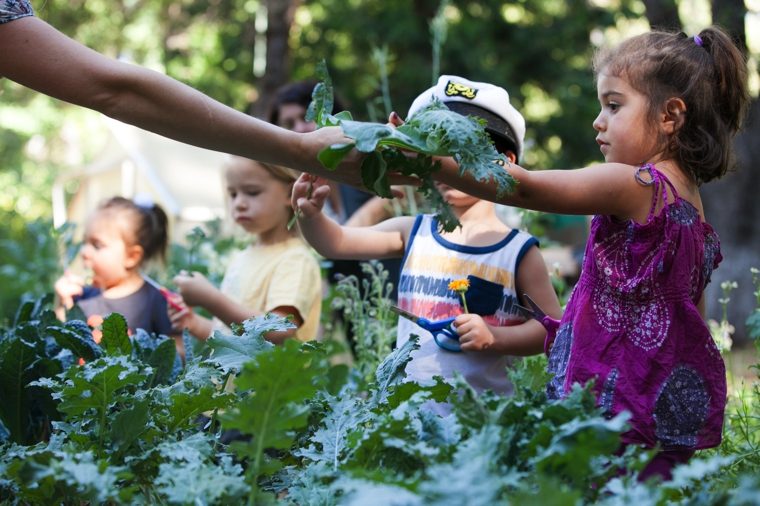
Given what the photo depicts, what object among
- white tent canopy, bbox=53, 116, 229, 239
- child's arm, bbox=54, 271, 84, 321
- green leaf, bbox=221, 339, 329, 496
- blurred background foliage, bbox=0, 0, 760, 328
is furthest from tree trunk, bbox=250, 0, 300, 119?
green leaf, bbox=221, 339, 329, 496

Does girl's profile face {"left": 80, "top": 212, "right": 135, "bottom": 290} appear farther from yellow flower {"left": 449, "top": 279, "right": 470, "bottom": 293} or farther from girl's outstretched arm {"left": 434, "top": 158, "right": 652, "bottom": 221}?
girl's outstretched arm {"left": 434, "top": 158, "right": 652, "bottom": 221}

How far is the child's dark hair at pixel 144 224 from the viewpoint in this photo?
15.9 ft

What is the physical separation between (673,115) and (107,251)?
10.3 feet

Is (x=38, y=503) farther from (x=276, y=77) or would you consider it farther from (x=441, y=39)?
(x=276, y=77)

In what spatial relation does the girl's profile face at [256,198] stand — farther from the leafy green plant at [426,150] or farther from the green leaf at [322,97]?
the leafy green plant at [426,150]

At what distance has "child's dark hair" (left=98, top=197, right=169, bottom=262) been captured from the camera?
4.86 meters

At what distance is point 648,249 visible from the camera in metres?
2.29

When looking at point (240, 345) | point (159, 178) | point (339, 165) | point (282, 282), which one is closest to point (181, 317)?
point (282, 282)

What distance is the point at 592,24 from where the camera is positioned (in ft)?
59.7

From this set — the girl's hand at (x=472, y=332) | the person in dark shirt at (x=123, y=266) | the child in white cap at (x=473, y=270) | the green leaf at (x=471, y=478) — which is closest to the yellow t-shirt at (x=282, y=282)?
the person in dark shirt at (x=123, y=266)

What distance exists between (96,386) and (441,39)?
2.94m

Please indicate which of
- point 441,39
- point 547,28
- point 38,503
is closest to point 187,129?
point 38,503

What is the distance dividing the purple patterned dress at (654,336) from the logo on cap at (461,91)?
0.75m

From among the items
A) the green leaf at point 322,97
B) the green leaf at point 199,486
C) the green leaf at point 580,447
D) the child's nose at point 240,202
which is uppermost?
the green leaf at point 322,97
